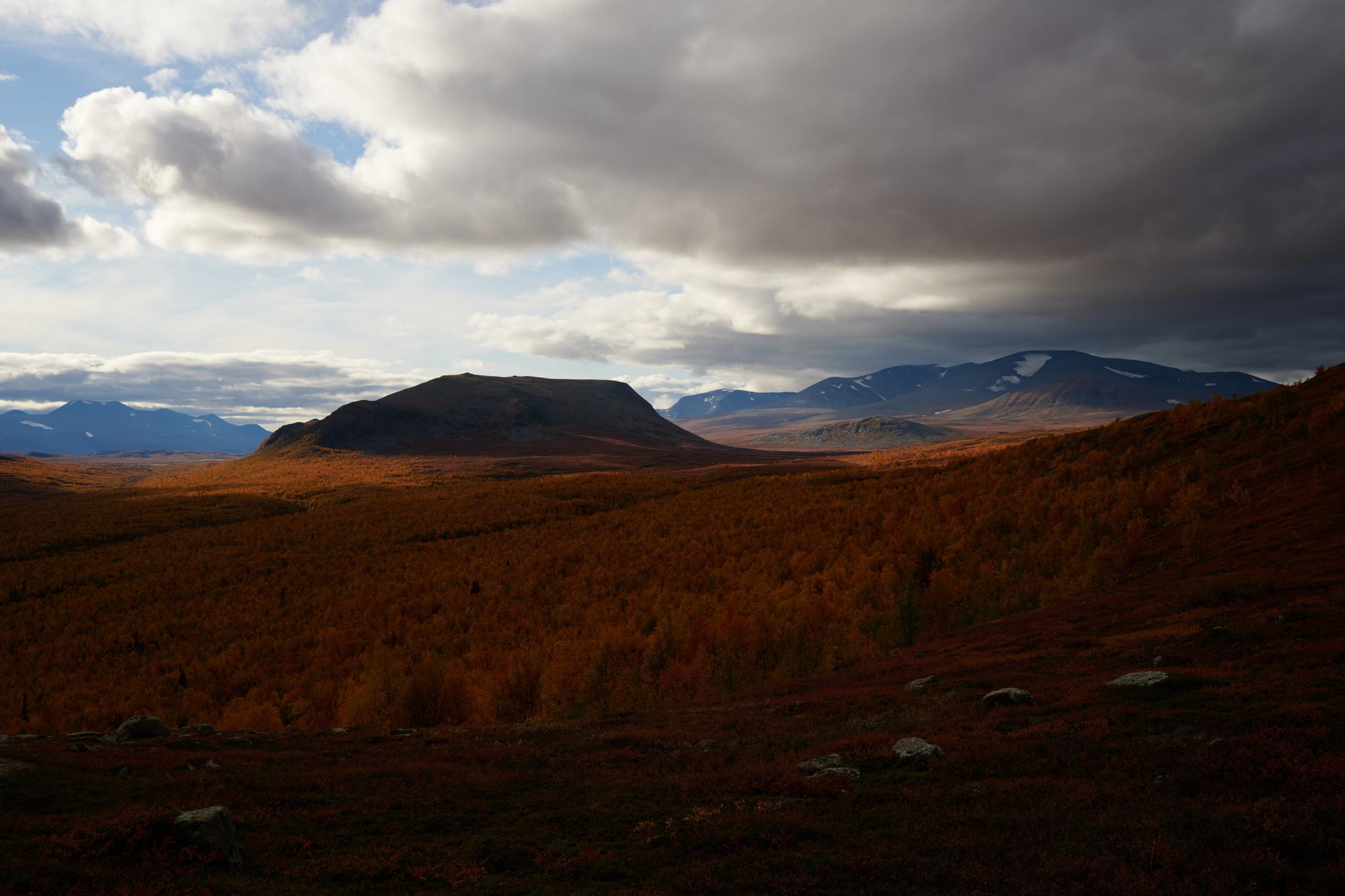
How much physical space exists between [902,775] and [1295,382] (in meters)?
50.3

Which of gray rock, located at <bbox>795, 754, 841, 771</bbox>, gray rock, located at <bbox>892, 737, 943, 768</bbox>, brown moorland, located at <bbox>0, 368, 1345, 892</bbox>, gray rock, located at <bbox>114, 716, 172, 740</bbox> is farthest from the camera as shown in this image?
gray rock, located at <bbox>114, 716, 172, 740</bbox>

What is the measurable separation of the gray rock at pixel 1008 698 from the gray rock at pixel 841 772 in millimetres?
5240

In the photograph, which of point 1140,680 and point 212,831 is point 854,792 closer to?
point 1140,680

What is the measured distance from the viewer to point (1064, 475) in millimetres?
45500

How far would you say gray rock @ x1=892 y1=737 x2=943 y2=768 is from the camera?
45.6 feet

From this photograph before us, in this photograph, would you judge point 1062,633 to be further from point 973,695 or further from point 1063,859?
point 1063,859

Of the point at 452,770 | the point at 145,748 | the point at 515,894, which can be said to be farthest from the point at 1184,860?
the point at 145,748

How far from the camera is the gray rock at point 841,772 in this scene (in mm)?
13367

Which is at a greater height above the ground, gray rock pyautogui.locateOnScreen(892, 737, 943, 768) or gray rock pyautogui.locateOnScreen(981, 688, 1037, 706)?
gray rock pyautogui.locateOnScreen(981, 688, 1037, 706)

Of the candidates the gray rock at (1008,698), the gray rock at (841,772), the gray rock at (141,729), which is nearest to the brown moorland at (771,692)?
the gray rock at (841,772)

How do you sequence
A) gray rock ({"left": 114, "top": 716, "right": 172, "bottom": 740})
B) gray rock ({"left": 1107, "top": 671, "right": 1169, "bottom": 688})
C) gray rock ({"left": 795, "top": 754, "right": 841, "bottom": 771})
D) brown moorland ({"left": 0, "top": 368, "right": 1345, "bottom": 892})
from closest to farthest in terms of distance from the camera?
brown moorland ({"left": 0, "top": 368, "right": 1345, "bottom": 892}) → gray rock ({"left": 795, "top": 754, "right": 841, "bottom": 771}) → gray rock ({"left": 1107, "top": 671, "right": 1169, "bottom": 688}) → gray rock ({"left": 114, "top": 716, "right": 172, "bottom": 740})

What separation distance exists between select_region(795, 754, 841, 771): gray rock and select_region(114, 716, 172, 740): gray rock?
2131cm

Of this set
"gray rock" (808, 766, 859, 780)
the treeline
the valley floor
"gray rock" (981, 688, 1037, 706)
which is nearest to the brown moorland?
the valley floor

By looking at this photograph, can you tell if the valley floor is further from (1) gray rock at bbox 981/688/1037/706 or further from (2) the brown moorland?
(1) gray rock at bbox 981/688/1037/706
